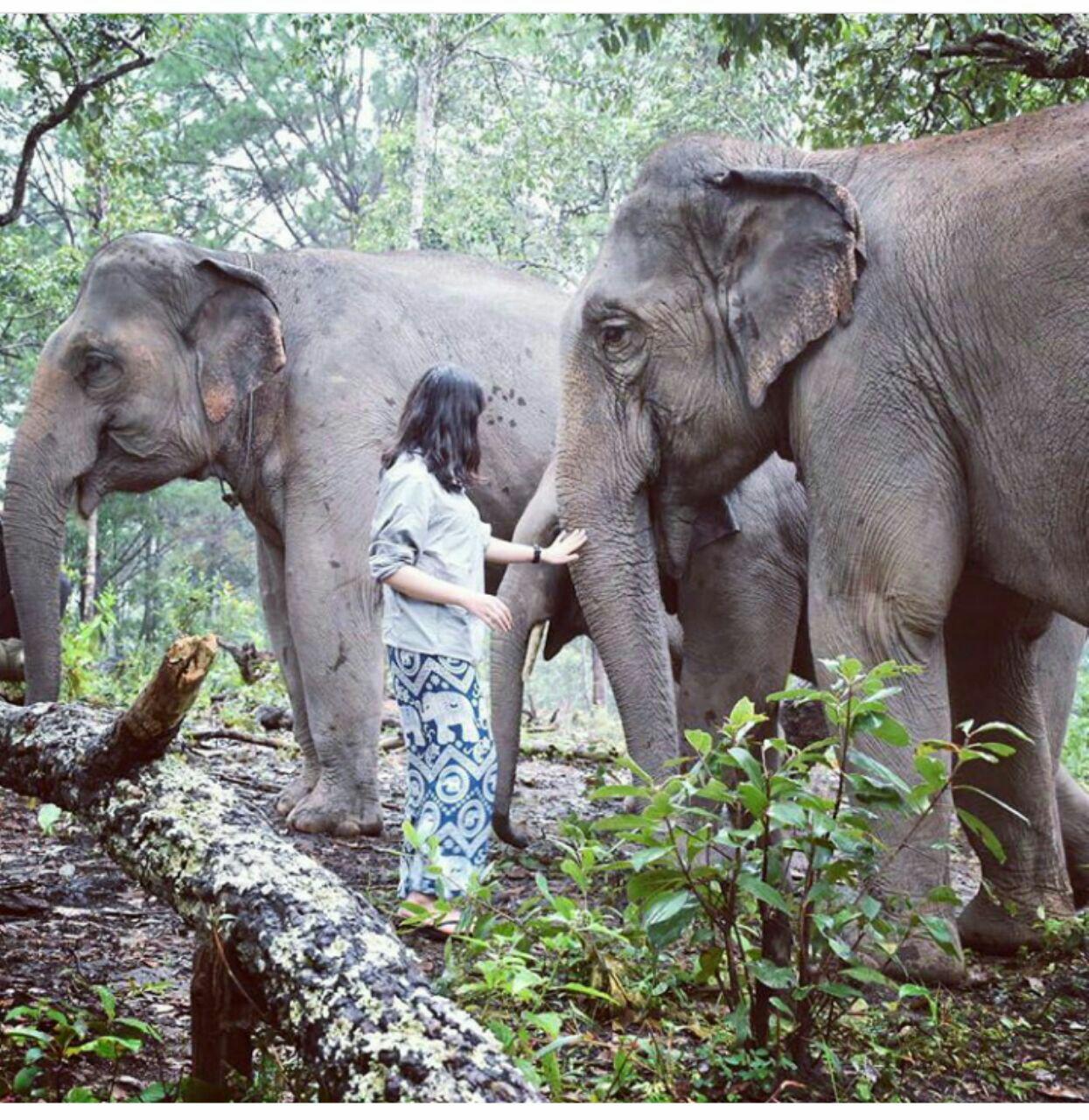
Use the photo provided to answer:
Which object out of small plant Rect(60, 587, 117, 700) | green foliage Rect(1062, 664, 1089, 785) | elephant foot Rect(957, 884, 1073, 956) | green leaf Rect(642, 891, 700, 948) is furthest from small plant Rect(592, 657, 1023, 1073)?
green foliage Rect(1062, 664, 1089, 785)

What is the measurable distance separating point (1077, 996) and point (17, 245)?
458 inches

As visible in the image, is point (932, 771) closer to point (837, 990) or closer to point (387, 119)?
point (837, 990)

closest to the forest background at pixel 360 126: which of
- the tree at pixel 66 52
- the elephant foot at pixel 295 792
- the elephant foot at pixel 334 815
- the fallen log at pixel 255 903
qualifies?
the tree at pixel 66 52

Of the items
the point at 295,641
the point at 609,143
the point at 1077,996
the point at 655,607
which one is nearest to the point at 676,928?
the point at 1077,996

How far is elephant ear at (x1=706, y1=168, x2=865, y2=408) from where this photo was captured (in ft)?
14.0

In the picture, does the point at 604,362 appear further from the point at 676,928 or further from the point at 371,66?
the point at 371,66

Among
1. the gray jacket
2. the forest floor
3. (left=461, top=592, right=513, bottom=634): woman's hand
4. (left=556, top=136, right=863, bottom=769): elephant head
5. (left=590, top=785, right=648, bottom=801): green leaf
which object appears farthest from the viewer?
(left=556, top=136, right=863, bottom=769): elephant head

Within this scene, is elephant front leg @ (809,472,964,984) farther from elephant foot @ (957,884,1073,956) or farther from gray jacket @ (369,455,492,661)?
gray jacket @ (369,455,492,661)

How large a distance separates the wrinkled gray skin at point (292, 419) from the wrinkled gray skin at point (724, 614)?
0.98 metres

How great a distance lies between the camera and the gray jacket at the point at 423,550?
4215 millimetres

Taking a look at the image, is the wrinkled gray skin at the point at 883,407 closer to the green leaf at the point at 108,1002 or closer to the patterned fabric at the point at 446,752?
the patterned fabric at the point at 446,752

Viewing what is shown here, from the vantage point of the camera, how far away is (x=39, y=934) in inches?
154

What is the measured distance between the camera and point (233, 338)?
6.75 m

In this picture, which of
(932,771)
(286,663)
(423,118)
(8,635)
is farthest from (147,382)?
(423,118)
